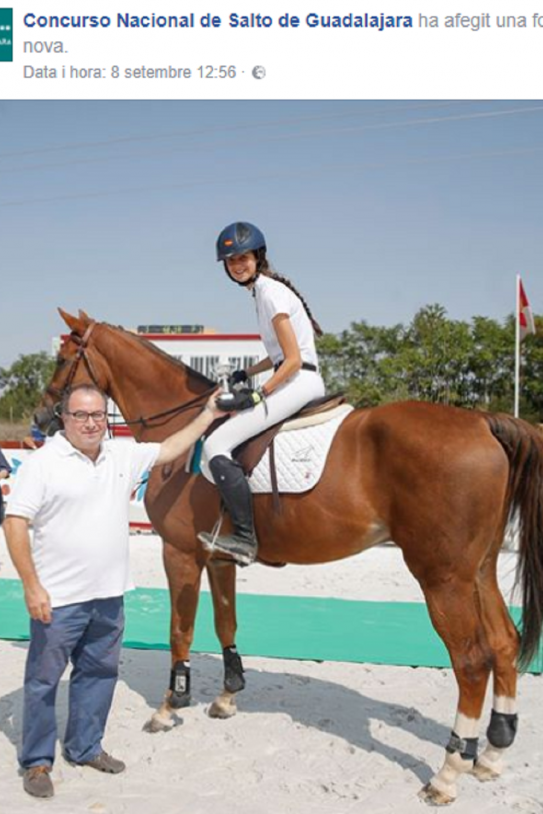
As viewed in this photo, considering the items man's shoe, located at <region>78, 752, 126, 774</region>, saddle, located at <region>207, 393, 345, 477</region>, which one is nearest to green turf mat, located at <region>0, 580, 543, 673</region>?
man's shoe, located at <region>78, 752, 126, 774</region>

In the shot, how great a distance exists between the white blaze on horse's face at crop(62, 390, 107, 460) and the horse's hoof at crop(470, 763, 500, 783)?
2.60 metres

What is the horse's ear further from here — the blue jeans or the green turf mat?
the green turf mat

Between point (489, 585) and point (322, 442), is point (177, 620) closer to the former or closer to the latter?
point (322, 442)

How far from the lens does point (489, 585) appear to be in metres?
4.30

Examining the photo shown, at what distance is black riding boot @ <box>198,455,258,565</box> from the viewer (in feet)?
14.4

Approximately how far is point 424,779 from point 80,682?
1847 millimetres

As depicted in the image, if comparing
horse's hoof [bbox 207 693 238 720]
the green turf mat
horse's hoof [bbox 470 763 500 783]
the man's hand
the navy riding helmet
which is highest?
the navy riding helmet

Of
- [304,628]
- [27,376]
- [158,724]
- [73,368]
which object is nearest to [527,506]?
[158,724]

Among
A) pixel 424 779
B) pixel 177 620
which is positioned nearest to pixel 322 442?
pixel 177 620

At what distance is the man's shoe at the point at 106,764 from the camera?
4.05 metres

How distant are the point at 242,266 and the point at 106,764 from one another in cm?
280

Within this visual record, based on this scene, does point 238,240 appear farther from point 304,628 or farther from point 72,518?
point 304,628

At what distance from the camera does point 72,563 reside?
12.5 feet

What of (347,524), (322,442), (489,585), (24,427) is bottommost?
(24,427)
